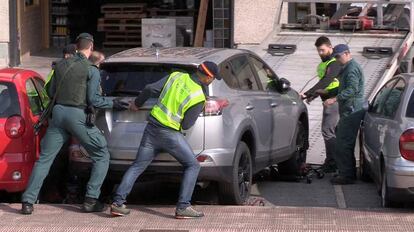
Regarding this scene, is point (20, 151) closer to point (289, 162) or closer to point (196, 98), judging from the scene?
point (196, 98)

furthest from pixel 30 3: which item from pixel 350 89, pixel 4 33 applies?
pixel 350 89

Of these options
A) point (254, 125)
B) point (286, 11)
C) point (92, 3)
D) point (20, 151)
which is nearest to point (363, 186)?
point (254, 125)

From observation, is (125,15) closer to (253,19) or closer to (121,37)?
(121,37)

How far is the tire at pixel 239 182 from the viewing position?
8.39 metres

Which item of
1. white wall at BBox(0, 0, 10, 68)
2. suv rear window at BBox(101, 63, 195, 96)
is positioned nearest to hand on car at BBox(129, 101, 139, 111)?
suv rear window at BBox(101, 63, 195, 96)

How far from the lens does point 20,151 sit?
8.39 meters

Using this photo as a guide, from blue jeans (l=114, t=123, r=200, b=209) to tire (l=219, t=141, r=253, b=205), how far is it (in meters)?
0.57

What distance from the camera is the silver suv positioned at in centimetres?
814

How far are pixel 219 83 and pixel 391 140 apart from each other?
176 centimetres

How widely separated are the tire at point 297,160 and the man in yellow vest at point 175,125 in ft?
9.81

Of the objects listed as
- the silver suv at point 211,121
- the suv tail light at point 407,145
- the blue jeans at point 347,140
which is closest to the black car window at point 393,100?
the suv tail light at point 407,145

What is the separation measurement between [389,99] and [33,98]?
3.82 meters

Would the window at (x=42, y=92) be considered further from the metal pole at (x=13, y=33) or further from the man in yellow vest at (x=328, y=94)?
the metal pole at (x=13, y=33)

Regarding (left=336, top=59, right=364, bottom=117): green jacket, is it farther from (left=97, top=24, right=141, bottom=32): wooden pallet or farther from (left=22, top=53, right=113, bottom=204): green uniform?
(left=97, top=24, right=141, bottom=32): wooden pallet
